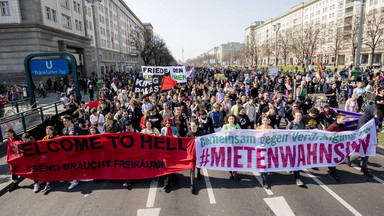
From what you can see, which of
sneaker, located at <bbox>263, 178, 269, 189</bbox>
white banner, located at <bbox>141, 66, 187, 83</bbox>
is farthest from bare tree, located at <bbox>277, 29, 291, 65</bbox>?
sneaker, located at <bbox>263, 178, 269, 189</bbox>

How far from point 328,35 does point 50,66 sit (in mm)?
66861

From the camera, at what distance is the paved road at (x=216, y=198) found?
184 inches

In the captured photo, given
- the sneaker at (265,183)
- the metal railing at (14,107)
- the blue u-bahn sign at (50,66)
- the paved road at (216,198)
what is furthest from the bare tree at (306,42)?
the metal railing at (14,107)

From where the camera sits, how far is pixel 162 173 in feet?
18.7

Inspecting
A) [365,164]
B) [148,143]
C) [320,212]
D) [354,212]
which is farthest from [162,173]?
[365,164]

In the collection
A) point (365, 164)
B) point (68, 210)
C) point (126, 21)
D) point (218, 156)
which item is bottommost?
point (68, 210)

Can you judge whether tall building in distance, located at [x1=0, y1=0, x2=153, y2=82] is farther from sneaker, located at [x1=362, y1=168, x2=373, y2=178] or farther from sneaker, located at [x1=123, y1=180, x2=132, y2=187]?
sneaker, located at [x1=362, y1=168, x2=373, y2=178]

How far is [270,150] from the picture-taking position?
5652 millimetres

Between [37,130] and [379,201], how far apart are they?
9668mm

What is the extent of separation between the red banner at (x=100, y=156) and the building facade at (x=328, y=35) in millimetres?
47874

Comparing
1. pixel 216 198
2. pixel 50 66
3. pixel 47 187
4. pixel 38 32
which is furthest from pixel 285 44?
pixel 47 187

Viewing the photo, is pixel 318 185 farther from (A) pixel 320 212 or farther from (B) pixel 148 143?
(B) pixel 148 143

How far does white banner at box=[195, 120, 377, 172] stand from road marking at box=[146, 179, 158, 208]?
4.05ft

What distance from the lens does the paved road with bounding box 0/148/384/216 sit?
15.3 feet
